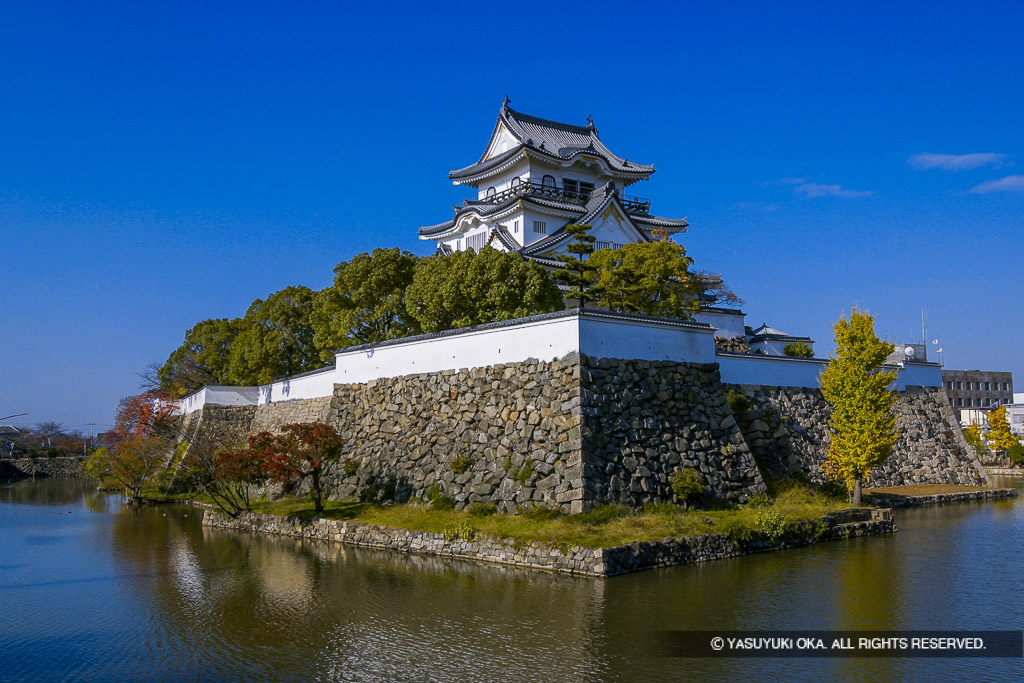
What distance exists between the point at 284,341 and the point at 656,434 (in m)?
19.9

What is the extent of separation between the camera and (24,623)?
1252 centimetres

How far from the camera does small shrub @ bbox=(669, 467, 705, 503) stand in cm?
1725

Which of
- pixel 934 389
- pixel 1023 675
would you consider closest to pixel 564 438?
pixel 1023 675

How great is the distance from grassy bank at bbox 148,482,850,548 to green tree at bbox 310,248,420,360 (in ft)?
30.9

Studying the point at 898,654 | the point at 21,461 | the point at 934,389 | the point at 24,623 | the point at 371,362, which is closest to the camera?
the point at 898,654

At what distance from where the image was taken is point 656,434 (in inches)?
720

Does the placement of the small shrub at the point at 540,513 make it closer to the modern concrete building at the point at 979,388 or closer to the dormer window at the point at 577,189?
the dormer window at the point at 577,189

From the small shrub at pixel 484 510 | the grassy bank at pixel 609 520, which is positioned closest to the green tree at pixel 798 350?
the grassy bank at pixel 609 520

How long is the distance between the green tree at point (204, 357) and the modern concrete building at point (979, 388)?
63485 millimetres

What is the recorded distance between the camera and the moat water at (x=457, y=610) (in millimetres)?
9867

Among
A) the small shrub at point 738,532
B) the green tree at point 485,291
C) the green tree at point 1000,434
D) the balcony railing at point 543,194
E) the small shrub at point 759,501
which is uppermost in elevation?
the balcony railing at point 543,194

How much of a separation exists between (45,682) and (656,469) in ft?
40.5

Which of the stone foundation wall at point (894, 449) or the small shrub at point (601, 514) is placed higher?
the stone foundation wall at point (894, 449)

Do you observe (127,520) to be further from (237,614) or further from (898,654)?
(898,654)
